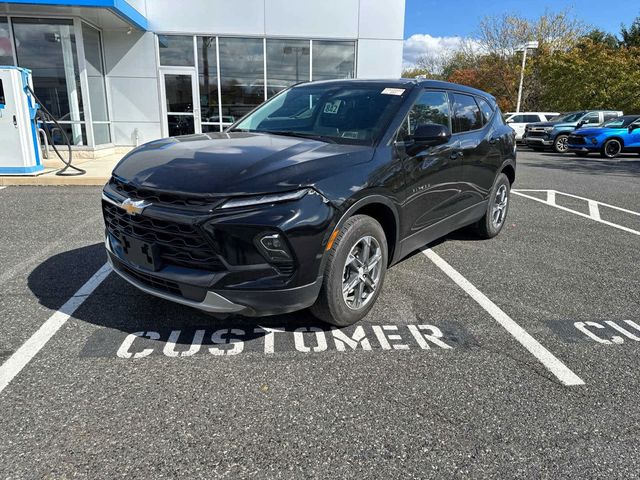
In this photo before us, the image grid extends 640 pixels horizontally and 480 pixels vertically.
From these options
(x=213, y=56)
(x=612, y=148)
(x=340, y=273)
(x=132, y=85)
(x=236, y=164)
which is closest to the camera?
(x=236, y=164)

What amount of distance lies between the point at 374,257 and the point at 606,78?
33.3m

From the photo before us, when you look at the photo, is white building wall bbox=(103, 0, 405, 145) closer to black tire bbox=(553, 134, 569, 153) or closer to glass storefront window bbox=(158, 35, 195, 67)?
glass storefront window bbox=(158, 35, 195, 67)

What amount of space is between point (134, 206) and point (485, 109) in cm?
411

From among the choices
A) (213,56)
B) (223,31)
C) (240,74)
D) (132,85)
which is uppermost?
(223,31)

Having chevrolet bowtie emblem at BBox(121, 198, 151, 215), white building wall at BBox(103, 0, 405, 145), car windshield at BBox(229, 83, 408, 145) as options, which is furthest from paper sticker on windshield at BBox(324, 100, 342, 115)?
white building wall at BBox(103, 0, 405, 145)

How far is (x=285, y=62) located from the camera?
1477 centimetres

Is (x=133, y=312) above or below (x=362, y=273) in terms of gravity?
below

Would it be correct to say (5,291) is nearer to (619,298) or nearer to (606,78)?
(619,298)

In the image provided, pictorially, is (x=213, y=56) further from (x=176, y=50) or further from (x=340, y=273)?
(x=340, y=273)

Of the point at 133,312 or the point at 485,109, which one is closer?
the point at 133,312

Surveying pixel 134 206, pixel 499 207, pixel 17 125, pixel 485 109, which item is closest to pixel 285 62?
pixel 17 125

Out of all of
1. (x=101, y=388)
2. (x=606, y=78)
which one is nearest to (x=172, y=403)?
(x=101, y=388)

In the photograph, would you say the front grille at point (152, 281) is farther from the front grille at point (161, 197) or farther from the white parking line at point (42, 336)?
the white parking line at point (42, 336)

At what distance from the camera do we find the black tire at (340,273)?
2.94m
